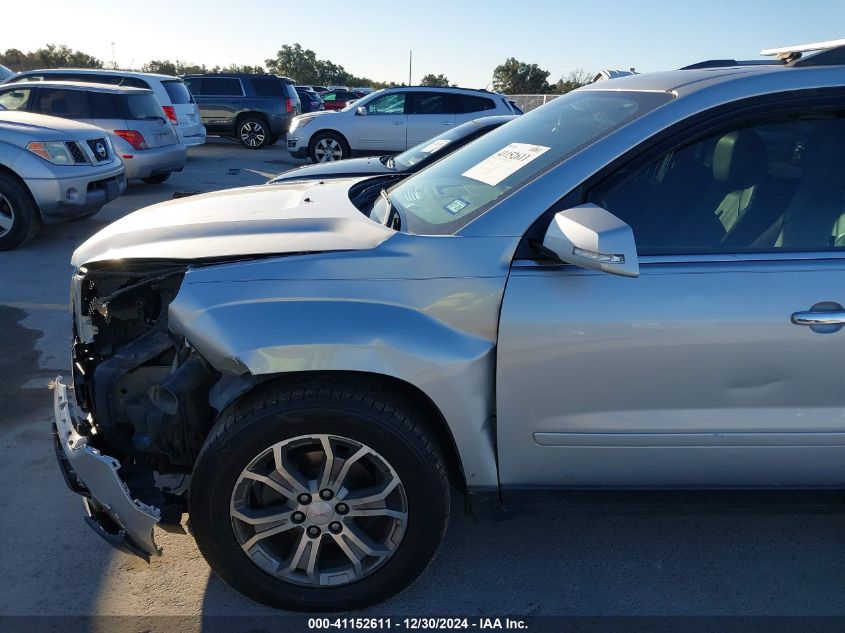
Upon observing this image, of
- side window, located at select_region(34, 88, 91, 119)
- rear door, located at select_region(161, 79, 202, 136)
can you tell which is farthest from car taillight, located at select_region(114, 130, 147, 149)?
rear door, located at select_region(161, 79, 202, 136)

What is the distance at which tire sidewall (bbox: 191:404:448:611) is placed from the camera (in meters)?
2.27

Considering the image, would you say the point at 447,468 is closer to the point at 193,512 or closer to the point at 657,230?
the point at 193,512

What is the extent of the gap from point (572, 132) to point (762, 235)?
79cm

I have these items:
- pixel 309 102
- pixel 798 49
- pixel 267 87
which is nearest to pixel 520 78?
pixel 309 102

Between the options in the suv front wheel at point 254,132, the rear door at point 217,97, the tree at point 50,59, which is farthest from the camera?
the tree at point 50,59

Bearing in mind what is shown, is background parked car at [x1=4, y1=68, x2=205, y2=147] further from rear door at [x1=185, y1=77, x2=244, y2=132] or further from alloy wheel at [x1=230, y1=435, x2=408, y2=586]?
alloy wheel at [x1=230, y1=435, x2=408, y2=586]

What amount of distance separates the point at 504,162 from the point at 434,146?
13.6 feet

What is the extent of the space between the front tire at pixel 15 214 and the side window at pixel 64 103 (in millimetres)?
3195

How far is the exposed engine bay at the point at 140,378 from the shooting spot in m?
2.51

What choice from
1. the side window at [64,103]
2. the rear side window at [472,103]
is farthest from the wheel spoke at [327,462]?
the rear side window at [472,103]

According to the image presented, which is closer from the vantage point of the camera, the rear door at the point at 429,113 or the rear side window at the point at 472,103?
the rear side window at the point at 472,103

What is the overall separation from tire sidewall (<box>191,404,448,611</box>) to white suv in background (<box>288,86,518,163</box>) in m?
11.9

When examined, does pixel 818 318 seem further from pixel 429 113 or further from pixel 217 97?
pixel 217 97

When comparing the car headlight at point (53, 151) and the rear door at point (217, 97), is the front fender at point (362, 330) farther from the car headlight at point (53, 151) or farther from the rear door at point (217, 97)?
the rear door at point (217, 97)
